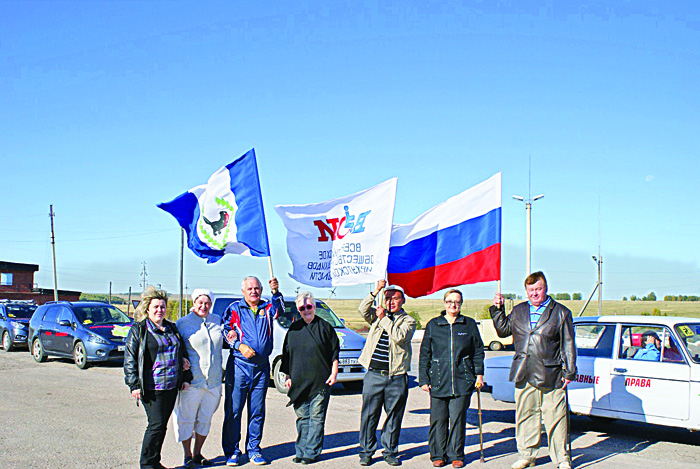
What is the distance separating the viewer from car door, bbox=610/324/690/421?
7840 millimetres

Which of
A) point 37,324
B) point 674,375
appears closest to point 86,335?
point 37,324

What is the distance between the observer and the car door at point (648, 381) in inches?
309

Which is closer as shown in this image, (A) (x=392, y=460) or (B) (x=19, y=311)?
(A) (x=392, y=460)

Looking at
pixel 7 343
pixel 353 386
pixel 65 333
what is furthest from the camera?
pixel 7 343

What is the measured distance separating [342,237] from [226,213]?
6.01ft

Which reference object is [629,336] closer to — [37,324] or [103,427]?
[103,427]

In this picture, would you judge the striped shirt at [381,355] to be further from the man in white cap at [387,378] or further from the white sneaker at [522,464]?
the white sneaker at [522,464]

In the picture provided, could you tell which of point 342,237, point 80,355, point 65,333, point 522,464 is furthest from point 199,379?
point 65,333

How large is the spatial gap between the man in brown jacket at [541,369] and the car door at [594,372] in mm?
1650

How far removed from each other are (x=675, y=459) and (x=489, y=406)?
12.7 feet

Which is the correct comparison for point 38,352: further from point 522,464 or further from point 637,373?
point 637,373

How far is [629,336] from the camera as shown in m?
8.63

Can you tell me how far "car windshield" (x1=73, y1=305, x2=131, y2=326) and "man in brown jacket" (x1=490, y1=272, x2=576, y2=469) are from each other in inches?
502

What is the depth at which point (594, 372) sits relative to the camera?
28.1 feet
